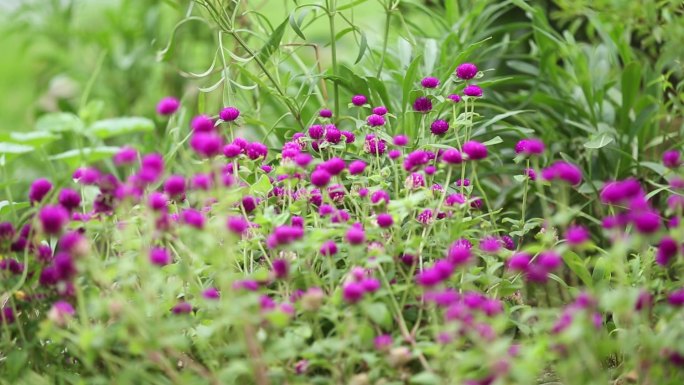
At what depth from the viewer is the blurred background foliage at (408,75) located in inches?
63.4

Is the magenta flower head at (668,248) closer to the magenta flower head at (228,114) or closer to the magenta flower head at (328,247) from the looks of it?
the magenta flower head at (328,247)

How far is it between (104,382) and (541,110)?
1.46 meters

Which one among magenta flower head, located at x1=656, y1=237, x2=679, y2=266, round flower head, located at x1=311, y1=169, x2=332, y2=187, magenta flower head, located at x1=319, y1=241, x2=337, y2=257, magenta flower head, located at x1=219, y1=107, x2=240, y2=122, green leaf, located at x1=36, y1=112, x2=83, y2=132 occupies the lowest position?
magenta flower head, located at x1=319, y1=241, x2=337, y2=257

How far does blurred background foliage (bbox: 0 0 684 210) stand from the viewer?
1.61 m

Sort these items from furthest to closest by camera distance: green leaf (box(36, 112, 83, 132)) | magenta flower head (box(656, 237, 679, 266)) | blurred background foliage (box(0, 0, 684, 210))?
blurred background foliage (box(0, 0, 684, 210)), green leaf (box(36, 112, 83, 132)), magenta flower head (box(656, 237, 679, 266))

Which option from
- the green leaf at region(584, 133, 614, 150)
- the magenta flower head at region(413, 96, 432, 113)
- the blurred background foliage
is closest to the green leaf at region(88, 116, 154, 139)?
the blurred background foliage

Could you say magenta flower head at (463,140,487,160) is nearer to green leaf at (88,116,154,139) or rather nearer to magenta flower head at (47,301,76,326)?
green leaf at (88,116,154,139)

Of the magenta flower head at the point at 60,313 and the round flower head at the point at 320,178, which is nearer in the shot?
the magenta flower head at the point at 60,313

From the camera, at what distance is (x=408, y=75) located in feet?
5.31

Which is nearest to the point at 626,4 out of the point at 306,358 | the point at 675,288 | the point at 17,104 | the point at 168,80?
the point at 675,288

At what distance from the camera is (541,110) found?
6.99 feet

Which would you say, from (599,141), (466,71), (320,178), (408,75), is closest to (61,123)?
(320,178)

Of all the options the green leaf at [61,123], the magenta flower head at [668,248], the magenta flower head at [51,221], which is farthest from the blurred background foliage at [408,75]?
the magenta flower head at [668,248]

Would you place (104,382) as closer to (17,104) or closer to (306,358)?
(306,358)
